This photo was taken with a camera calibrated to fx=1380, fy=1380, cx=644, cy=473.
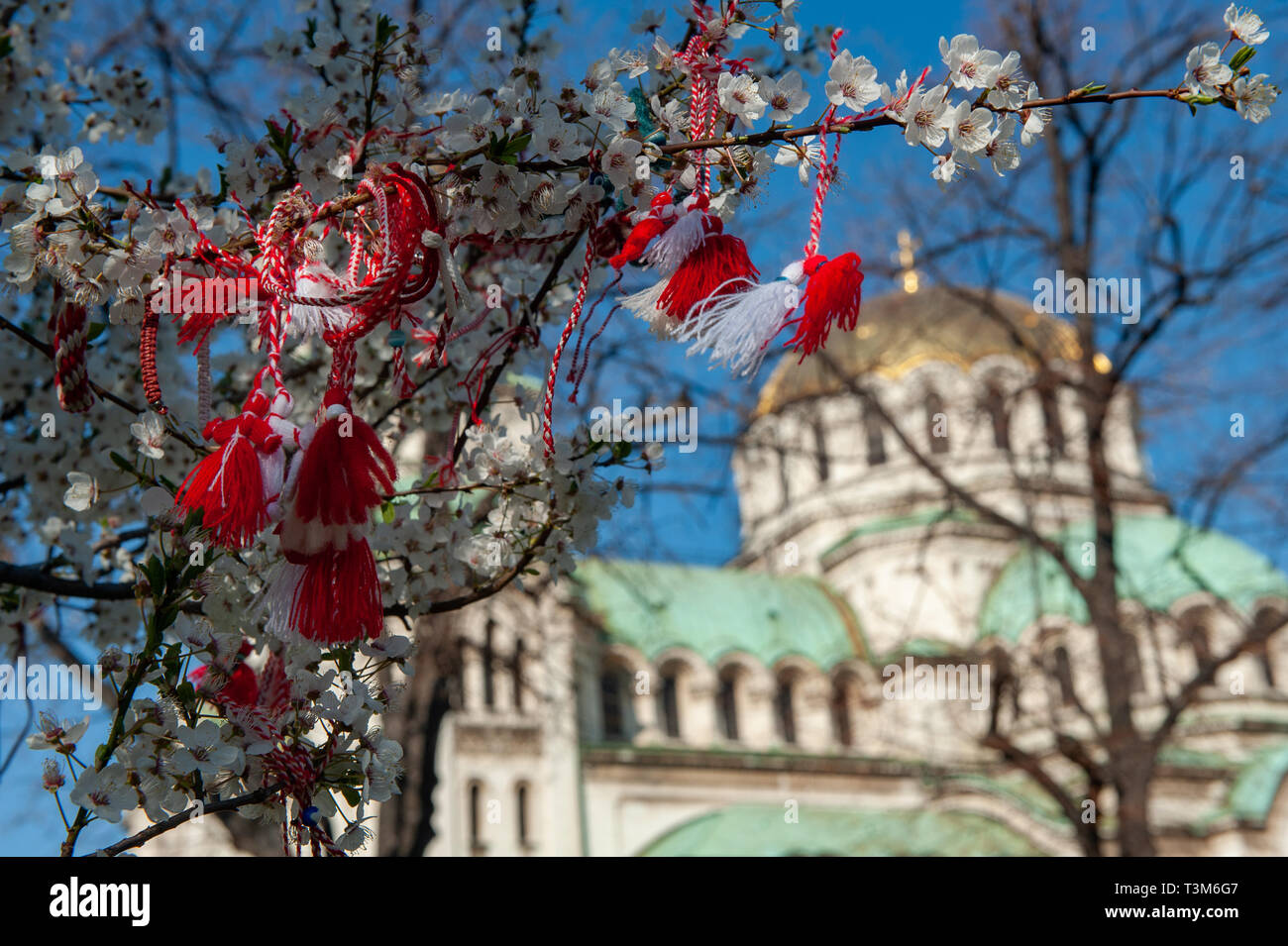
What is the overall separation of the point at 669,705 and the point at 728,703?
72.2 inches

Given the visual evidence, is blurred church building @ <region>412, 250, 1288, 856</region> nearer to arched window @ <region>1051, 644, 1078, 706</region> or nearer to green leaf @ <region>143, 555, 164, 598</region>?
arched window @ <region>1051, 644, 1078, 706</region>

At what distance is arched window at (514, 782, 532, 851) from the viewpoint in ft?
94.1

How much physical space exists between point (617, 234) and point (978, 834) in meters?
24.0

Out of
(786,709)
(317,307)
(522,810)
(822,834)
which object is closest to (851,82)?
(317,307)

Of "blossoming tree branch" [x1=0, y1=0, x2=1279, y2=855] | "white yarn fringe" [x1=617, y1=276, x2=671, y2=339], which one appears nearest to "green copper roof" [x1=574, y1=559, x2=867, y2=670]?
"blossoming tree branch" [x1=0, y1=0, x2=1279, y2=855]

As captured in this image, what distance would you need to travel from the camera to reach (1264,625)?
12.6 m

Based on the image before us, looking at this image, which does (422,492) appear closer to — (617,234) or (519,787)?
(617,234)

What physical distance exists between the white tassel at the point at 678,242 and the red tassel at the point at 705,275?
23mm

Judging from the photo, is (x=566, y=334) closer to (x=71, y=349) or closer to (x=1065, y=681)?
(x=71, y=349)

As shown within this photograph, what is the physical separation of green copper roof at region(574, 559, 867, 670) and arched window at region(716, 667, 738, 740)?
83 centimetres

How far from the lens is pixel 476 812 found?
28.2 m

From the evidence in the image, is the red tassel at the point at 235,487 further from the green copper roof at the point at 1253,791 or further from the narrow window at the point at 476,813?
the green copper roof at the point at 1253,791
